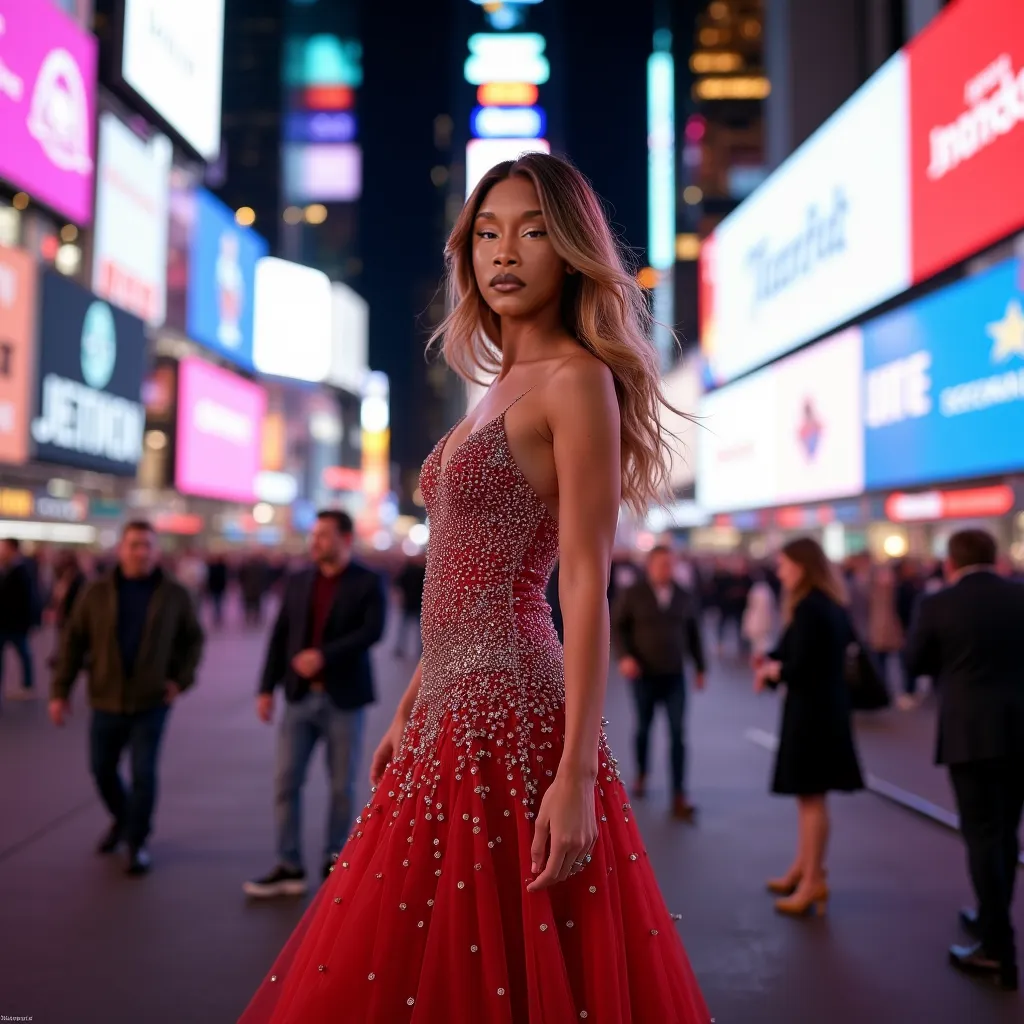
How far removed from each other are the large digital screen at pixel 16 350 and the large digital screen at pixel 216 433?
1341 centimetres

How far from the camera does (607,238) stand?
196 cm

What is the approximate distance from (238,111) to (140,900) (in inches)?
3589

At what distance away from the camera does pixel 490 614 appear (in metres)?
1.88

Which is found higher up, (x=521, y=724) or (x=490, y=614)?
(x=490, y=614)

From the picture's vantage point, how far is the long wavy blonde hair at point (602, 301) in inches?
75.4

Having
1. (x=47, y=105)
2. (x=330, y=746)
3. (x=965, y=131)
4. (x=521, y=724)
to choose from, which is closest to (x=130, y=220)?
(x=47, y=105)

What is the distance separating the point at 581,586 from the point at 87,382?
21846 millimetres

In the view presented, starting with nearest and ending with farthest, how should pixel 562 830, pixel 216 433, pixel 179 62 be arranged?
1. pixel 562 830
2. pixel 179 62
3. pixel 216 433

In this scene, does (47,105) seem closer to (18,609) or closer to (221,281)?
(18,609)

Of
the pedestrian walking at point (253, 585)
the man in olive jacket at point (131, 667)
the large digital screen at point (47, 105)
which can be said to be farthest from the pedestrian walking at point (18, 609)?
the pedestrian walking at point (253, 585)

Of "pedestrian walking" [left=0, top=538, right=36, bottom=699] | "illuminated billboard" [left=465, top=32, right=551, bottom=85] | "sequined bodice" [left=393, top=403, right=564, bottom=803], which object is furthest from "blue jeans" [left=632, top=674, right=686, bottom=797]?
"illuminated billboard" [left=465, top=32, right=551, bottom=85]

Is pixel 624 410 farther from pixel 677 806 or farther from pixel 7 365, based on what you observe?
pixel 7 365

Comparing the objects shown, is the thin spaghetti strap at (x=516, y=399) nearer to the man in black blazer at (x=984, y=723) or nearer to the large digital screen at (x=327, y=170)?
the man in black blazer at (x=984, y=723)

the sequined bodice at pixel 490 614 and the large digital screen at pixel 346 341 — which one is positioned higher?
the large digital screen at pixel 346 341
